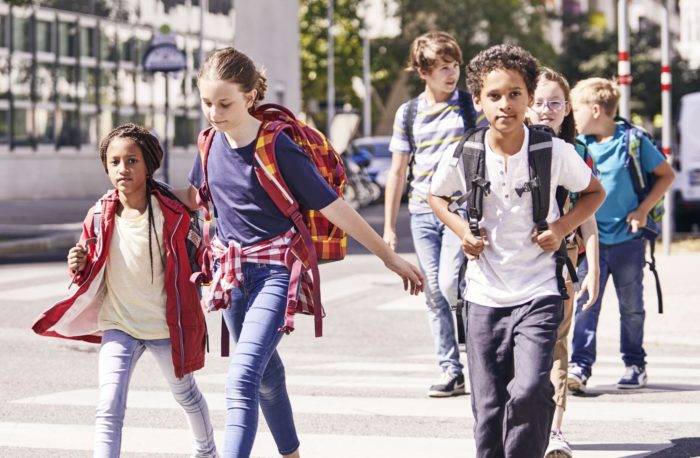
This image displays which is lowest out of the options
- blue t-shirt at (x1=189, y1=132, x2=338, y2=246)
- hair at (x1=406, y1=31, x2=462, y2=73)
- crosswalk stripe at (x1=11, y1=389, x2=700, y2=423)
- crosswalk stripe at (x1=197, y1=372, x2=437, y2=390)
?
crosswalk stripe at (x1=197, y1=372, x2=437, y2=390)

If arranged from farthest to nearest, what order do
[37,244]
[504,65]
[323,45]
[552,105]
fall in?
1. [323,45]
2. [37,244]
3. [552,105]
4. [504,65]

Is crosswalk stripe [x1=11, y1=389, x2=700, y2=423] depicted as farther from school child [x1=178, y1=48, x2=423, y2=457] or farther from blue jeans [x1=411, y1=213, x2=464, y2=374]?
school child [x1=178, y1=48, x2=423, y2=457]

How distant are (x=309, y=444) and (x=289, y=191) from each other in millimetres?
1832

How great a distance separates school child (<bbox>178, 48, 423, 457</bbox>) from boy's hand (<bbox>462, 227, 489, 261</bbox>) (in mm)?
209

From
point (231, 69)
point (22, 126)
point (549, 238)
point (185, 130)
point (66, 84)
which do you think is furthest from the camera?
point (185, 130)

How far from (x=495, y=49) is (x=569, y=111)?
126cm

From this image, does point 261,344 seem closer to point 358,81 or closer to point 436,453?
point 436,453

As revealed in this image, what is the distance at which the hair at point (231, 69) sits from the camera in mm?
4922

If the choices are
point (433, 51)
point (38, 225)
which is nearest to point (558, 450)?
point (433, 51)

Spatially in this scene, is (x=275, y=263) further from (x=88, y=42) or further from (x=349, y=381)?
(x=88, y=42)

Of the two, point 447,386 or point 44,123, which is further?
point 44,123

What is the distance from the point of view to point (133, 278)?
5.18 metres

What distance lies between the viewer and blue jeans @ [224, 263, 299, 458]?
15.6 ft

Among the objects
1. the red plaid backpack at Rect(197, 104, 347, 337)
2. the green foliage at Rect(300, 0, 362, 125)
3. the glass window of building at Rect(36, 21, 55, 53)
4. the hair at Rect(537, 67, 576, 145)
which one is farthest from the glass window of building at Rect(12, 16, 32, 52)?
the red plaid backpack at Rect(197, 104, 347, 337)
